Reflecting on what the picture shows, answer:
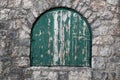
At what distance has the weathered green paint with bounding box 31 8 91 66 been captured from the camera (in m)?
6.72

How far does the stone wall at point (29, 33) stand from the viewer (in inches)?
259

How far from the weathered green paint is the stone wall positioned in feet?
0.41

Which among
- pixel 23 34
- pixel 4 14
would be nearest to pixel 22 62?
pixel 23 34

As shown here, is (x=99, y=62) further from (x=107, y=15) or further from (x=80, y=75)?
(x=107, y=15)

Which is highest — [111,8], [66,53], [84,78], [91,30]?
[111,8]

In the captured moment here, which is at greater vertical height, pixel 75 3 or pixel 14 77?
pixel 75 3

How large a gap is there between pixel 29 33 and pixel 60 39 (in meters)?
0.61

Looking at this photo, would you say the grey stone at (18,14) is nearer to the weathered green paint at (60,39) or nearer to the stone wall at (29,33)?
the stone wall at (29,33)

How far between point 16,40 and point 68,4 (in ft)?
4.00

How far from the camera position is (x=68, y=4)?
667cm

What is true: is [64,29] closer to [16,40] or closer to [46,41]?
[46,41]

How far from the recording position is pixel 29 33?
22.0ft

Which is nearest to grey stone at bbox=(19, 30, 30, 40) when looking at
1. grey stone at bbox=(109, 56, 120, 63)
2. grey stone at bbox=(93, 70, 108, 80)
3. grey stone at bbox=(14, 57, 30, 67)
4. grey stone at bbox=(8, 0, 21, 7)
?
grey stone at bbox=(14, 57, 30, 67)

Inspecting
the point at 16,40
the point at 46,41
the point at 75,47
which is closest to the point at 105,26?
the point at 75,47
